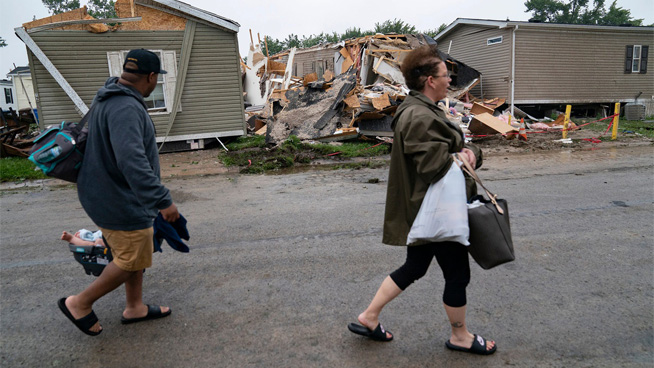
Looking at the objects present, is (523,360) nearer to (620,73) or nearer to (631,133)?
(631,133)

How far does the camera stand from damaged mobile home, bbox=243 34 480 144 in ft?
43.2

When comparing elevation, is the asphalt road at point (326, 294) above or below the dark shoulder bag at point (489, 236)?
below

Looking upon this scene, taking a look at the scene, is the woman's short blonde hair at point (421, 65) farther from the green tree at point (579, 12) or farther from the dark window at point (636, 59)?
the green tree at point (579, 12)

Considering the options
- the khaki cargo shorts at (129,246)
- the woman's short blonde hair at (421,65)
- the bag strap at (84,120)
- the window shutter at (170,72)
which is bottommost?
the khaki cargo shorts at (129,246)

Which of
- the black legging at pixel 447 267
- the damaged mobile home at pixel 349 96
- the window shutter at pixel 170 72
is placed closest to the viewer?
the black legging at pixel 447 267

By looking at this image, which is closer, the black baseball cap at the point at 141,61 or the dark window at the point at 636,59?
the black baseball cap at the point at 141,61

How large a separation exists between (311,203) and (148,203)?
4203 mm

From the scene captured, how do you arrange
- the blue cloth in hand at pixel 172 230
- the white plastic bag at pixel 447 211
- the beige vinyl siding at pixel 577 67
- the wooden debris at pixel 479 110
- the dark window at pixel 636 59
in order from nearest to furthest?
the white plastic bag at pixel 447 211 < the blue cloth in hand at pixel 172 230 < the wooden debris at pixel 479 110 < the beige vinyl siding at pixel 577 67 < the dark window at pixel 636 59

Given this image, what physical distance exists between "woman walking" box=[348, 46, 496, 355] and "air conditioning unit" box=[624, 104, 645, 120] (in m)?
21.6

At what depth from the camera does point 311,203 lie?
6.67m

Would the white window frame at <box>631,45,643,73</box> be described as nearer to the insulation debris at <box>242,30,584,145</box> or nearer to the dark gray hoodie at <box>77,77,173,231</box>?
the insulation debris at <box>242,30,584,145</box>

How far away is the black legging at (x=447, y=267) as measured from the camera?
2.50 meters

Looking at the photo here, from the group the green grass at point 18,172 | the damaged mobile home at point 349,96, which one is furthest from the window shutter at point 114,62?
the damaged mobile home at point 349,96

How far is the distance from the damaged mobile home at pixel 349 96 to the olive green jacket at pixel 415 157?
10159 mm
